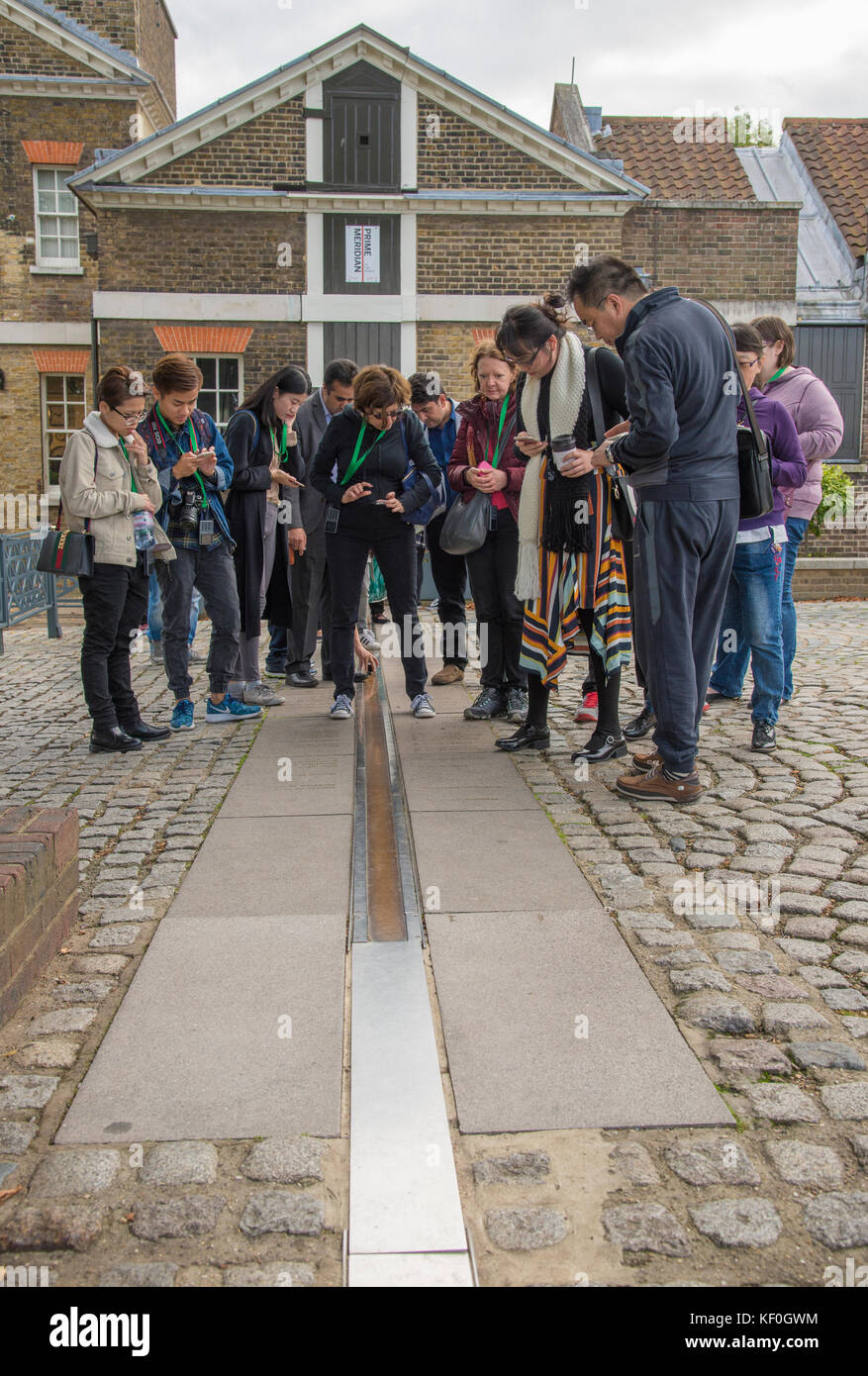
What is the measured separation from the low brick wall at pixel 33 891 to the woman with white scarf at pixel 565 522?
2.68 metres

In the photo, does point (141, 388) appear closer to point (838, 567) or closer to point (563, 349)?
point (563, 349)

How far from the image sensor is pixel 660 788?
5.11 metres

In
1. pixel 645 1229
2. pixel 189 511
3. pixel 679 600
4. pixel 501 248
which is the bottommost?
pixel 645 1229

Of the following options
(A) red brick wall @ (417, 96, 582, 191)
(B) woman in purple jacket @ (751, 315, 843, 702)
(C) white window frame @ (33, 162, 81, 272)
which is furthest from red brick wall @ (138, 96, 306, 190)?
(B) woman in purple jacket @ (751, 315, 843, 702)

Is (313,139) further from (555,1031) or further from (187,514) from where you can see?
(555,1031)

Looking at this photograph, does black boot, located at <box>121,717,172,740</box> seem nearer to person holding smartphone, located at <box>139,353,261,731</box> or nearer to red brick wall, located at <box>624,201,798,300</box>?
person holding smartphone, located at <box>139,353,261,731</box>

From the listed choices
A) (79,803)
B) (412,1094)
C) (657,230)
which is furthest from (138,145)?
(412,1094)

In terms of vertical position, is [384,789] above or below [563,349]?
below

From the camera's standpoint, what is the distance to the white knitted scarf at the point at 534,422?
18.2 feet

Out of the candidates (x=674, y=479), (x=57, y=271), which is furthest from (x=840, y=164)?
(x=674, y=479)

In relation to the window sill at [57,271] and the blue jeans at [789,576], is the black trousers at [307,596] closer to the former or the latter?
the blue jeans at [789,576]

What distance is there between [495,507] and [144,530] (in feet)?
6.23

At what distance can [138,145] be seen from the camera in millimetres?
17203

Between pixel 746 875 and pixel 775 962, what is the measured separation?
0.75m
